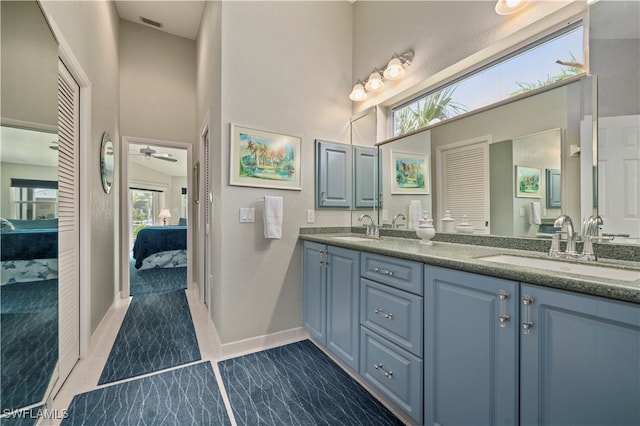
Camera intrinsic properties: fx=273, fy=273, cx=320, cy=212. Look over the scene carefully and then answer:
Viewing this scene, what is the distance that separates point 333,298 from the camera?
1.98m

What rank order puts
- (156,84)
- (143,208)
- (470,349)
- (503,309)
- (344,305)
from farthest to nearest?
(143,208)
(156,84)
(344,305)
(470,349)
(503,309)

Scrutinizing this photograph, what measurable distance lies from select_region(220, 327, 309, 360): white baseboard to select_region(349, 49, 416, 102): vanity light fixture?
7.42 ft

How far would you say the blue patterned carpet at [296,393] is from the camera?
1.50 meters

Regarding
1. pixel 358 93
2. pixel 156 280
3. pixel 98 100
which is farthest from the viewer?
pixel 156 280

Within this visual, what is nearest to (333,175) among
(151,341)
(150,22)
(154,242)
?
(151,341)

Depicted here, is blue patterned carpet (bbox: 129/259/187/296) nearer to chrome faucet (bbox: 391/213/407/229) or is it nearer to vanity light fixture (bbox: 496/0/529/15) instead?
chrome faucet (bbox: 391/213/407/229)

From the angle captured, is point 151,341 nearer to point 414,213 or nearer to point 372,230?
point 372,230

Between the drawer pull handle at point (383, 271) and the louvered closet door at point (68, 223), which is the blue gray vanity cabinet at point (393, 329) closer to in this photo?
the drawer pull handle at point (383, 271)

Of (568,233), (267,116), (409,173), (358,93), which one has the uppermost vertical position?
(358,93)

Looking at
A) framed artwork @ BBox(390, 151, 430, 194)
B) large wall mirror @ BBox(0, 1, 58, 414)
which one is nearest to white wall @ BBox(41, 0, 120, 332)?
large wall mirror @ BBox(0, 1, 58, 414)

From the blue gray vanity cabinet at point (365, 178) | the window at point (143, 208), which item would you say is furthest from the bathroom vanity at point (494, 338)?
the window at point (143, 208)

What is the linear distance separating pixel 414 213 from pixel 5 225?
2.35 metres

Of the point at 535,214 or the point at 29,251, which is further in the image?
the point at 535,214

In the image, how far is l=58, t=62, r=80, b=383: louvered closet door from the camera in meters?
1.75
